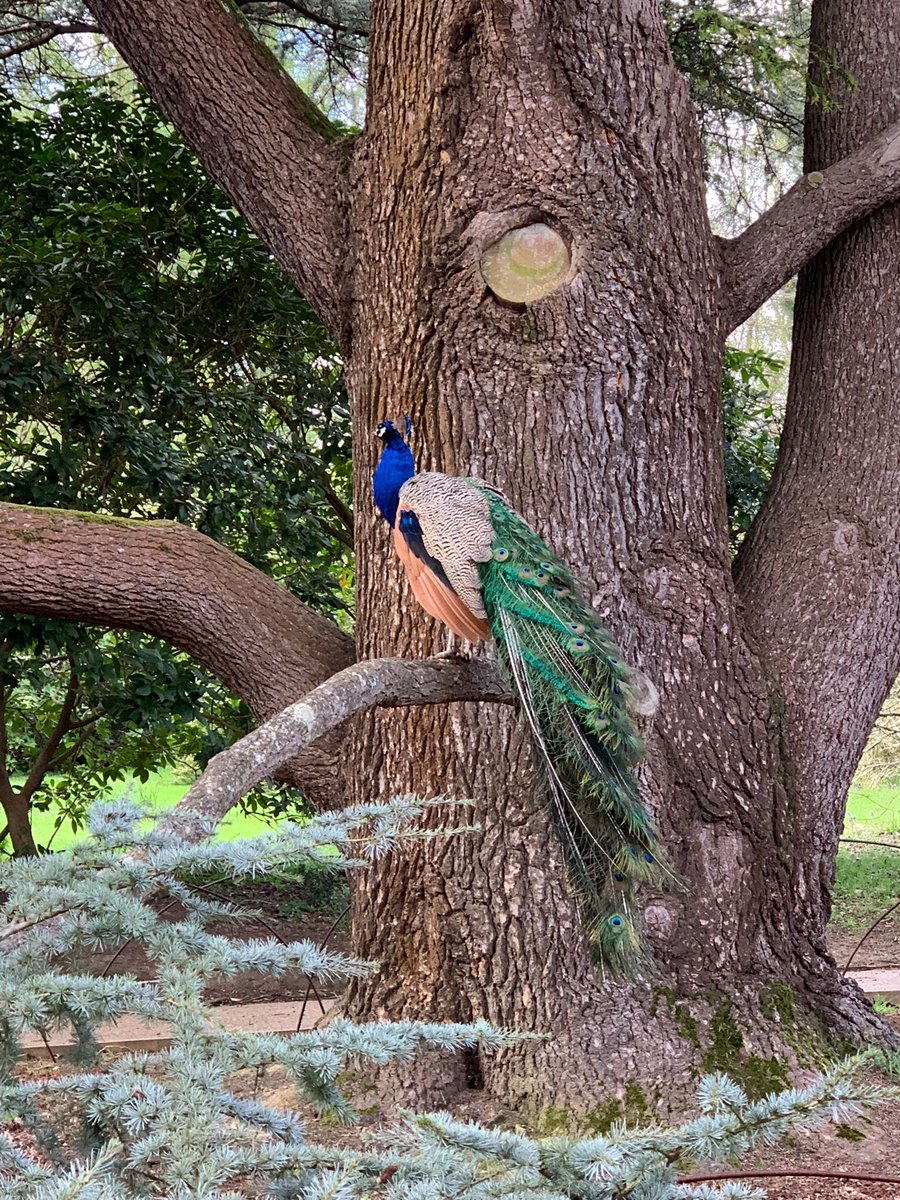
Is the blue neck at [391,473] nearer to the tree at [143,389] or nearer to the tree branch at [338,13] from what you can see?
the tree at [143,389]

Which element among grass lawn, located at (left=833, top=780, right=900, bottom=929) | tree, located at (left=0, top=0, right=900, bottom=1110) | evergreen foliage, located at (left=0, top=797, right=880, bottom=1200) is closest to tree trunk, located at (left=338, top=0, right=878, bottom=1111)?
tree, located at (left=0, top=0, right=900, bottom=1110)

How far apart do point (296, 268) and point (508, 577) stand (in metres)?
1.38

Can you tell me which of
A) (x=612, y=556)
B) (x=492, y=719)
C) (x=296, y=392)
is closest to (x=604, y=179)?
(x=612, y=556)

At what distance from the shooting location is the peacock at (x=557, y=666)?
2611 mm

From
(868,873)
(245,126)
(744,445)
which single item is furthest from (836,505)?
(868,873)

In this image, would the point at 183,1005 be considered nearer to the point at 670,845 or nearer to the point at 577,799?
the point at 577,799

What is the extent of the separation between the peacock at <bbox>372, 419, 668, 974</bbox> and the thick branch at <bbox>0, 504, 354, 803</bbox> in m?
0.47

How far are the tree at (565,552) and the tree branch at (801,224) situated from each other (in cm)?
14

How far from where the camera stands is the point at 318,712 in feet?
7.73

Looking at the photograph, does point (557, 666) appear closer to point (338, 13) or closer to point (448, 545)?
point (448, 545)

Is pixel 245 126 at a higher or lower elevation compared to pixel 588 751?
higher

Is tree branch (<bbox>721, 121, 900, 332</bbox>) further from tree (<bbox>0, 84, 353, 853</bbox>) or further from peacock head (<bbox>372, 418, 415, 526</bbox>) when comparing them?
tree (<bbox>0, 84, 353, 853</bbox>)

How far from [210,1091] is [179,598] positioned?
2.03 meters

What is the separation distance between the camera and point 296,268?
12.1 ft
